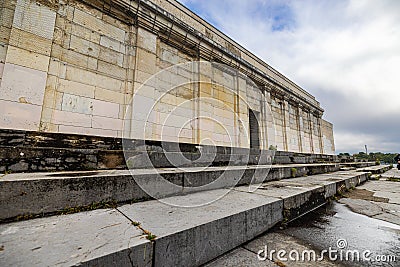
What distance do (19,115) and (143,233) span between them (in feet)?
12.9

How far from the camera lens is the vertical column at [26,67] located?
3.31 m

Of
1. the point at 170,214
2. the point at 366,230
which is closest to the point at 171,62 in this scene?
the point at 170,214

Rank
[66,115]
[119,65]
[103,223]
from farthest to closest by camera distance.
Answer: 1. [119,65]
2. [66,115]
3. [103,223]

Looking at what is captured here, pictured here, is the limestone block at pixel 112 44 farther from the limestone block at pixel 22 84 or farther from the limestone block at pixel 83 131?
the limestone block at pixel 83 131

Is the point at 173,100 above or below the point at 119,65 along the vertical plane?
below

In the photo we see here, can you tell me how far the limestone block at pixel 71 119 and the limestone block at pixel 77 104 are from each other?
9cm

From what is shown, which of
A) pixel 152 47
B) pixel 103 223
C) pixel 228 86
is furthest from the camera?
pixel 228 86

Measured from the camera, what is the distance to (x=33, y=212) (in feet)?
4.54

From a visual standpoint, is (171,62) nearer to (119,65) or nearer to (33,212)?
(119,65)

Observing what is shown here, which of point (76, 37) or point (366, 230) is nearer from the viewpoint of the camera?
point (366, 230)

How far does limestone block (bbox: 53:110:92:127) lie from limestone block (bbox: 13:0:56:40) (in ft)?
5.36

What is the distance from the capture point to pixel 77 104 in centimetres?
415

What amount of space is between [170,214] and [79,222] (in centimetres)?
67

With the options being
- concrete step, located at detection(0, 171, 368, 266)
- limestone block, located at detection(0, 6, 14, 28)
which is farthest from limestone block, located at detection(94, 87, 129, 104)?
concrete step, located at detection(0, 171, 368, 266)
